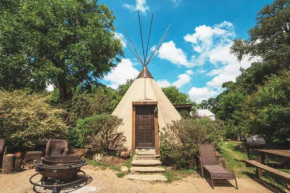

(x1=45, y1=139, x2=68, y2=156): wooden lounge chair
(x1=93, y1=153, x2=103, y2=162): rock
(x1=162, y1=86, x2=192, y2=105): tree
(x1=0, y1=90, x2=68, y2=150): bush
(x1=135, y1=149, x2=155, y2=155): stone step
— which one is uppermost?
(x1=162, y1=86, x2=192, y2=105): tree

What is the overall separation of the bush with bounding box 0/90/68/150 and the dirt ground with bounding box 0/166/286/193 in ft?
5.23

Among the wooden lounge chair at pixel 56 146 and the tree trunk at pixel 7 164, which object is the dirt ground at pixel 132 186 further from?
the wooden lounge chair at pixel 56 146

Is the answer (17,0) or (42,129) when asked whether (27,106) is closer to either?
(42,129)

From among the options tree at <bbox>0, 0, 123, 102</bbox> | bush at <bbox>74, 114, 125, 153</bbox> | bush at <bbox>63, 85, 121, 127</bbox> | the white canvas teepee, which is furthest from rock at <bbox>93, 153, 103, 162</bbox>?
tree at <bbox>0, 0, 123, 102</bbox>

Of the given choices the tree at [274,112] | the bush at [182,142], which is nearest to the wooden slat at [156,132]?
the bush at [182,142]

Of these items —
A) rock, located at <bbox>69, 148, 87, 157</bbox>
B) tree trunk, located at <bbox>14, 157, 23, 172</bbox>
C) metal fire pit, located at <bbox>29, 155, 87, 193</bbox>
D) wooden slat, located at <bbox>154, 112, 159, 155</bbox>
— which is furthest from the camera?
rock, located at <bbox>69, 148, 87, 157</bbox>

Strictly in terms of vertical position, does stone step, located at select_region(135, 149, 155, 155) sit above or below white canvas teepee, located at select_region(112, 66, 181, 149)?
below

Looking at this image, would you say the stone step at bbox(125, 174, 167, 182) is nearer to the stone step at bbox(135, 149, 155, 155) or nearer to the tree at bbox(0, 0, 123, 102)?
the stone step at bbox(135, 149, 155, 155)

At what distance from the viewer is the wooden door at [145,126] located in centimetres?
749

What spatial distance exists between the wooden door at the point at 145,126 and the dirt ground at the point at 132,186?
8.94 ft

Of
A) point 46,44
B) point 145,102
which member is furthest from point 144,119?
point 46,44

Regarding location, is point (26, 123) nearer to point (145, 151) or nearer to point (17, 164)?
point (17, 164)

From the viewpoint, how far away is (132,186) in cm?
427

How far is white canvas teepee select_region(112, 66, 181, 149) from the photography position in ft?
24.9
